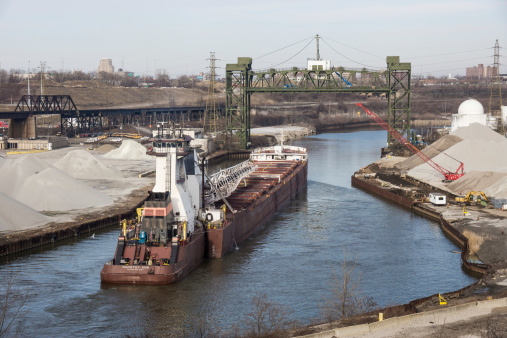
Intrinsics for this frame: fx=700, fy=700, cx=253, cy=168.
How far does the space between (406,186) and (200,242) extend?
33.8 m

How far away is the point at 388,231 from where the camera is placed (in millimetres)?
50594

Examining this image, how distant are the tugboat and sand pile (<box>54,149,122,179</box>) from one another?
29.4 meters

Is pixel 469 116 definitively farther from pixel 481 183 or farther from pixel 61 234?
pixel 61 234

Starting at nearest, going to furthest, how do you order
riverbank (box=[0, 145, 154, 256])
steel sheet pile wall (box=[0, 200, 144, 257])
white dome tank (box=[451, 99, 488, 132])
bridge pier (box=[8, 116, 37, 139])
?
1. steel sheet pile wall (box=[0, 200, 144, 257])
2. riverbank (box=[0, 145, 154, 256])
3. bridge pier (box=[8, 116, 37, 139])
4. white dome tank (box=[451, 99, 488, 132])

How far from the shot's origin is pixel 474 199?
190 feet

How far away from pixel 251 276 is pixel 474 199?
87.9 ft

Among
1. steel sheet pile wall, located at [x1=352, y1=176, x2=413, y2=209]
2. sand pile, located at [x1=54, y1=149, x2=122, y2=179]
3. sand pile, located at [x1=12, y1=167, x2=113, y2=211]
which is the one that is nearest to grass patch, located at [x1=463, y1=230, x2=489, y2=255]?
steel sheet pile wall, located at [x1=352, y1=176, x2=413, y2=209]

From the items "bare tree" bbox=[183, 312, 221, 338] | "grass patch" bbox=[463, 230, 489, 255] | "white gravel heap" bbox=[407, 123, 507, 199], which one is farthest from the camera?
"white gravel heap" bbox=[407, 123, 507, 199]

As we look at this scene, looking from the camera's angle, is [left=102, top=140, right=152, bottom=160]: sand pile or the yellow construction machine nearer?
the yellow construction machine

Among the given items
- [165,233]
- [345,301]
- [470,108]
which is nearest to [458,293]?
[345,301]

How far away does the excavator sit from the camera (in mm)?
56688

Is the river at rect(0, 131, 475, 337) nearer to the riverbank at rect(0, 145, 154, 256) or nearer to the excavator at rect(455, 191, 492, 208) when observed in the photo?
the riverbank at rect(0, 145, 154, 256)

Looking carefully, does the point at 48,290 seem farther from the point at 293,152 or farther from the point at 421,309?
the point at 293,152

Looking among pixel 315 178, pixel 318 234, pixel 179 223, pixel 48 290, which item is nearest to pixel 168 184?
pixel 179 223
